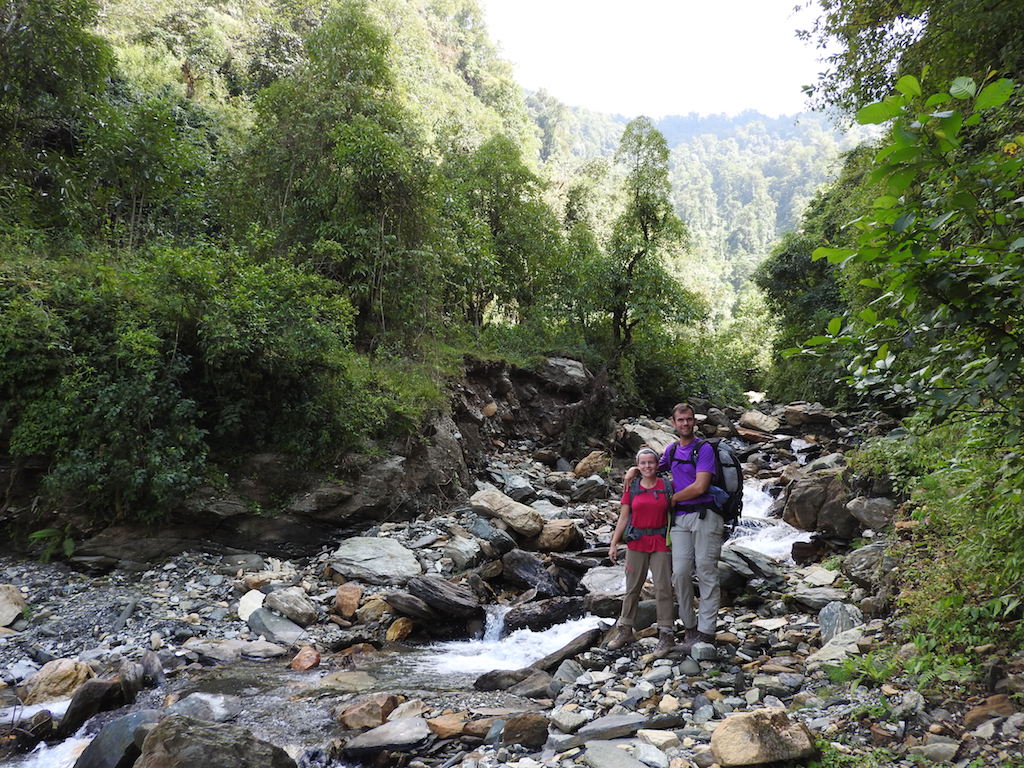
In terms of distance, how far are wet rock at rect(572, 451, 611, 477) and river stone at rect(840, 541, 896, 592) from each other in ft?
25.7

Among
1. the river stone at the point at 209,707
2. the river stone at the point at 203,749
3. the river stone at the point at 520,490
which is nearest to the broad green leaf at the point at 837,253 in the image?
the river stone at the point at 203,749

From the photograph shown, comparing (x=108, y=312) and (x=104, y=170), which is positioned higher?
(x=104, y=170)

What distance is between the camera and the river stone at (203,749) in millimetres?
3541

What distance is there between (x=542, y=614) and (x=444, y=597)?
117 cm

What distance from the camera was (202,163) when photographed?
12.9m

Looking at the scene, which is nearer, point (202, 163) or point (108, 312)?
point (108, 312)

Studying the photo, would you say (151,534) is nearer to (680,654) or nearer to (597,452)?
(680,654)

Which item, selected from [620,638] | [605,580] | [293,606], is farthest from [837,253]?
[293,606]

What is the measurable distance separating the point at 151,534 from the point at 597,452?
10355 mm

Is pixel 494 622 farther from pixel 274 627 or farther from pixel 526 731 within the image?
pixel 526 731

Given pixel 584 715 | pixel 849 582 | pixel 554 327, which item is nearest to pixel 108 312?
pixel 584 715

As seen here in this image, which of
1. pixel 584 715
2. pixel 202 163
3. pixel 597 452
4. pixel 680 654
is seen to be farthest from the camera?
pixel 597 452

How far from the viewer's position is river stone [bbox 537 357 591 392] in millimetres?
18375

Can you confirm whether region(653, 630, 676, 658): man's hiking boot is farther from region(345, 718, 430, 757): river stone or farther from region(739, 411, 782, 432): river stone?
region(739, 411, 782, 432): river stone
